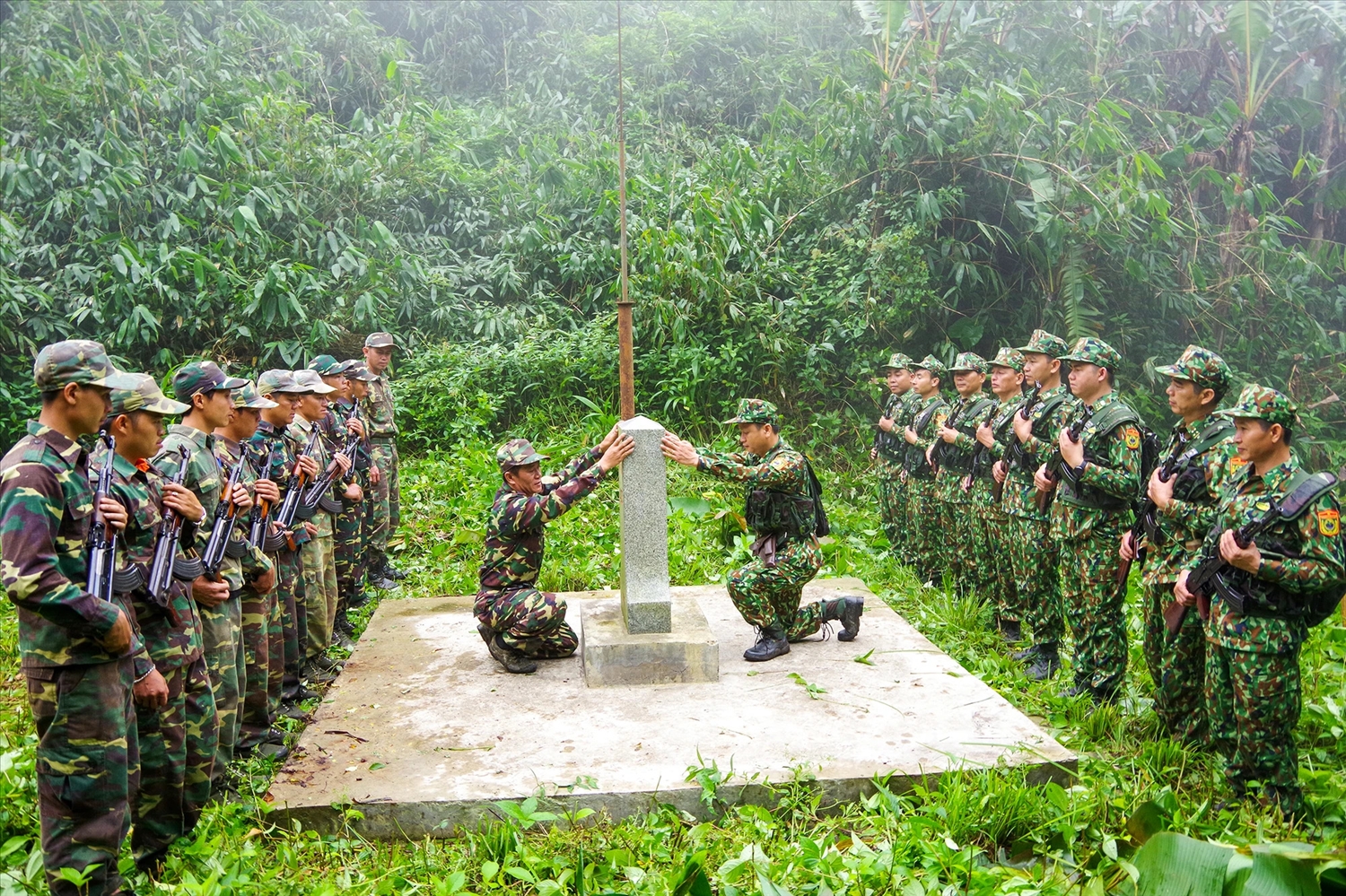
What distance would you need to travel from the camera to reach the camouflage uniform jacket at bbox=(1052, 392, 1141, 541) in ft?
18.6

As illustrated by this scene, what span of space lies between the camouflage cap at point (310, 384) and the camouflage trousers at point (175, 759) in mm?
2381

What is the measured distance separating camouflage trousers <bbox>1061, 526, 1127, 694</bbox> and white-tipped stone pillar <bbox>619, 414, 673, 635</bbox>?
7.92 feet

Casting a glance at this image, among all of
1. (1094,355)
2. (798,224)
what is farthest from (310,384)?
(798,224)

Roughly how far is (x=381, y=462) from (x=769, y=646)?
171 inches

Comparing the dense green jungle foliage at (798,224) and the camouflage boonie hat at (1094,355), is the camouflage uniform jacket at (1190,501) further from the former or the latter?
the dense green jungle foliage at (798,224)

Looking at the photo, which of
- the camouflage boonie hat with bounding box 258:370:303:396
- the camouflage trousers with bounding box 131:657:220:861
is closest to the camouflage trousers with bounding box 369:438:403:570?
the camouflage boonie hat with bounding box 258:370:303:396

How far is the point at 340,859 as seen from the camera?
4.31 metres

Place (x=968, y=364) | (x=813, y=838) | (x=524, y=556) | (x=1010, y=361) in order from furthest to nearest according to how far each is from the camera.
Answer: (x=968, y=364) → (x=1010, y=361) → (x=524, y=556) → (x=813, y=838)

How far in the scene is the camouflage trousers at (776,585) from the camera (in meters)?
6.48

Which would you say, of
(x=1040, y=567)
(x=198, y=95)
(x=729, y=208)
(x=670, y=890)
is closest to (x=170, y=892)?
(x=670, y=890)

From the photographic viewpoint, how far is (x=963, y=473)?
822 cm

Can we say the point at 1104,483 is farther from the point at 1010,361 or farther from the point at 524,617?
the point at 524,617

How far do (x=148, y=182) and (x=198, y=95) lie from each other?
5.76 feet

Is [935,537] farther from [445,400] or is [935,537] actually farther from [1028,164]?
[445,400]
